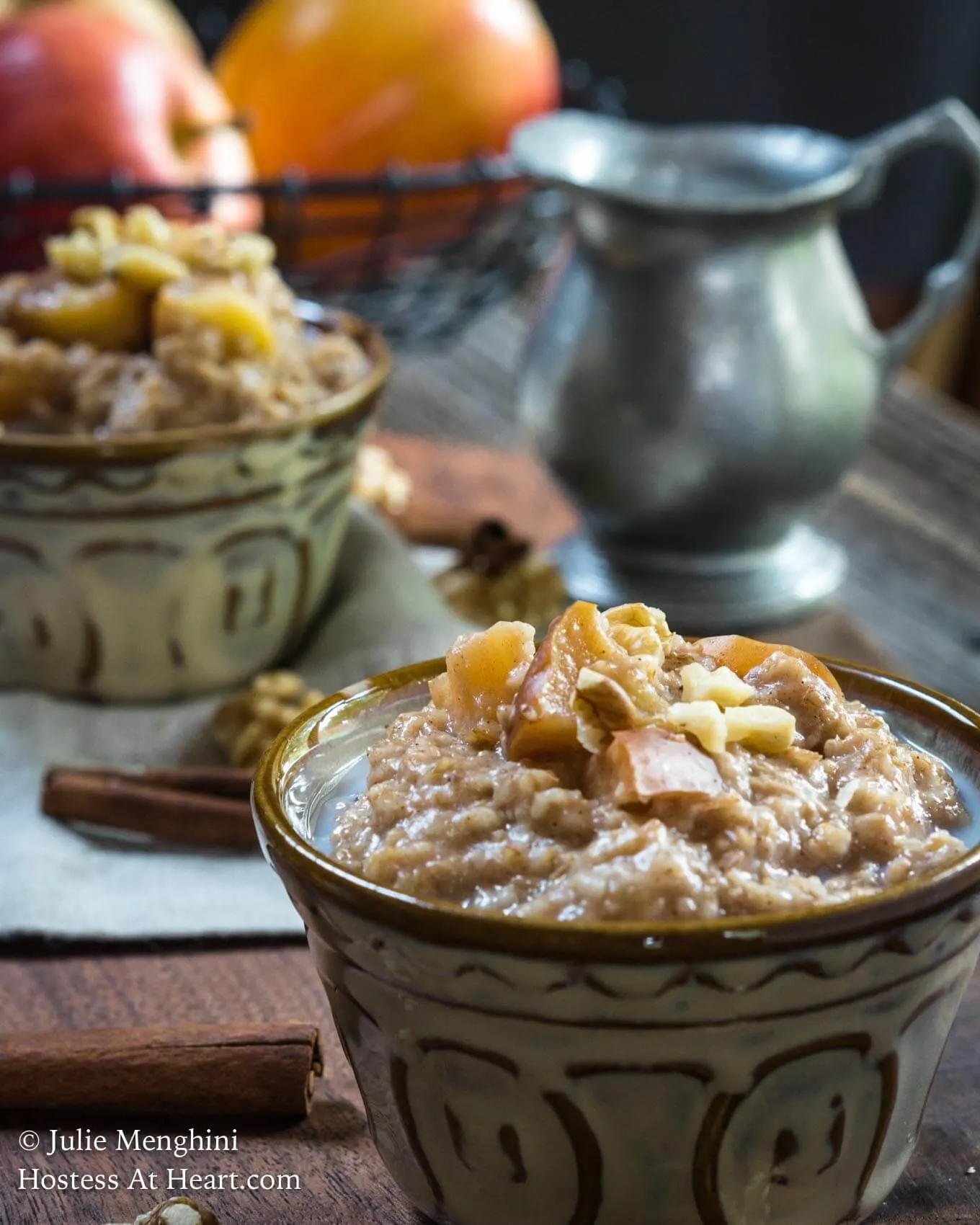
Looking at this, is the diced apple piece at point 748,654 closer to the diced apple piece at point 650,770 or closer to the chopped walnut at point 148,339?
the diced apple piece at point 650,770

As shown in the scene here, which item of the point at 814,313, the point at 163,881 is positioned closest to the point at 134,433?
the point at 163,881

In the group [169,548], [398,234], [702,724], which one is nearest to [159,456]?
[169,548]

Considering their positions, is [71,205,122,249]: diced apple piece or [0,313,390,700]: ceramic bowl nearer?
[0,313,390,700]: ceramic bowl

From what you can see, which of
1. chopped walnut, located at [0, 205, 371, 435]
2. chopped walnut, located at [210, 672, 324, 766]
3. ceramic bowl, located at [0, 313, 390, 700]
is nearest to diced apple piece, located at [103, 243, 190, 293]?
chopped walnut, located at [0, 205, 371, 435]

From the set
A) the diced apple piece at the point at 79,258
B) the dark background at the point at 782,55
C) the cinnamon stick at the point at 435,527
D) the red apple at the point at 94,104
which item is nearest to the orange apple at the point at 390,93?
the red apple at the point at 94,104

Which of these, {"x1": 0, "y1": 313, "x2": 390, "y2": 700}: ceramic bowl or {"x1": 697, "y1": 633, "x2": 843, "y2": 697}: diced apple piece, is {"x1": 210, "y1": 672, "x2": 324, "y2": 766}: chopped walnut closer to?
{"x1": 0, "y1": 313, "x2": 390, "y2": 700}: ceramic bowl

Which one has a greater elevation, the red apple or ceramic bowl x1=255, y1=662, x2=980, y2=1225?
ceramic bowl x1=255, y1=662, x2=980, y2=1225

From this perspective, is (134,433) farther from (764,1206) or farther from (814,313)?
(764,1206)
